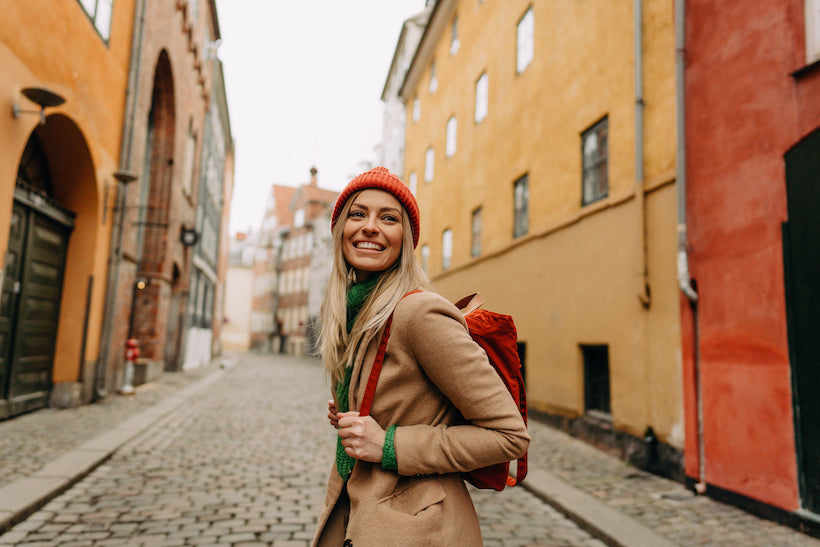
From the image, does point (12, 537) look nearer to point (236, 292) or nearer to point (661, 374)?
point (661, 374)

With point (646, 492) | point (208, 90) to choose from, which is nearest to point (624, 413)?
point (646, 492)

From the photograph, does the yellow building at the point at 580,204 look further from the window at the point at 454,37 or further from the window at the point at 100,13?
the window at the point at 100,13

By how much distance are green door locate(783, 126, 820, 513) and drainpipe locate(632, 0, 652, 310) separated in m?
2.17

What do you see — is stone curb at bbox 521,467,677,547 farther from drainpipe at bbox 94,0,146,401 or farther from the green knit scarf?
drainpipe at bbox 94,0,146,401

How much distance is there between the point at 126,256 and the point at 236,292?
61.0 meters

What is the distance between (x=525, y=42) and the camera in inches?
458

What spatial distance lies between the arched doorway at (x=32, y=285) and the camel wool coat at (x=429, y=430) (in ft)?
25.7

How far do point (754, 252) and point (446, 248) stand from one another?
1191cm

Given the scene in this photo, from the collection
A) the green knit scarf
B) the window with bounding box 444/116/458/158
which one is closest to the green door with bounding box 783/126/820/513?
the green knit scarf

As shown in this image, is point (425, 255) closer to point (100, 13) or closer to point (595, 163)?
point (595, 163)

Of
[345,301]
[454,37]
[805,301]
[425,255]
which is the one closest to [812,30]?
[805,301]

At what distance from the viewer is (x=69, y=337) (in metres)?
9.52

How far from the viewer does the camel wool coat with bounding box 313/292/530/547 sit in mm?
1418

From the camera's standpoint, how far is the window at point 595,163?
8414 millimetres
